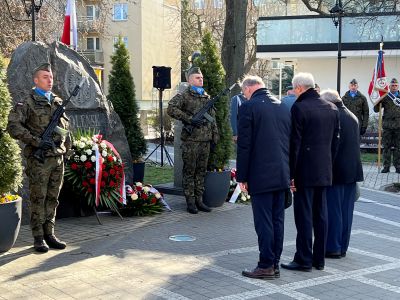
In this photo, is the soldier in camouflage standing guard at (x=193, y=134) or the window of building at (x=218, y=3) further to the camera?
the window of building at (x=218, y=3)

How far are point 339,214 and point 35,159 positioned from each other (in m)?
3.57

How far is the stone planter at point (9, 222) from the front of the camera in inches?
249

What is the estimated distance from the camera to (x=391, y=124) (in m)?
14.6

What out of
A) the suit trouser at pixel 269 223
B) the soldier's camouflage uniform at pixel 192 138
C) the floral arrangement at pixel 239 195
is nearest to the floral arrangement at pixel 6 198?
the suit trouser at pixel 269 223

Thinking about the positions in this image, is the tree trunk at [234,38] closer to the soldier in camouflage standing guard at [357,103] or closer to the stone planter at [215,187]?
the soldier in camouflage standing guard at [357,103]

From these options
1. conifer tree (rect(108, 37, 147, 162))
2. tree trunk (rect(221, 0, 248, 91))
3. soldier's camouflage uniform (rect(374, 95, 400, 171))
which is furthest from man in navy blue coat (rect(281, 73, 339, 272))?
tree trunk (rect(221, 0, 248, 91))

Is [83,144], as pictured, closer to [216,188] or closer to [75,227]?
[75,227]

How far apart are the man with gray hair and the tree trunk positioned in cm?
931

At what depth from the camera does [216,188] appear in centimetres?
966

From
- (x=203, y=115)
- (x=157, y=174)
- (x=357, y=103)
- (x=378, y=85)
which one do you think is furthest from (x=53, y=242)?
(x=378, y=85)

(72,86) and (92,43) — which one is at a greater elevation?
(92,43)

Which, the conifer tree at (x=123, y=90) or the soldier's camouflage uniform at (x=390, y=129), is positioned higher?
the conifer tree at (x=123, y=90)

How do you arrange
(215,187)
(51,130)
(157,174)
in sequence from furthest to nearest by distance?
(157,174) < (215,187) < (51,130)

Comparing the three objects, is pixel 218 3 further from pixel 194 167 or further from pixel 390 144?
pixel 194 167
